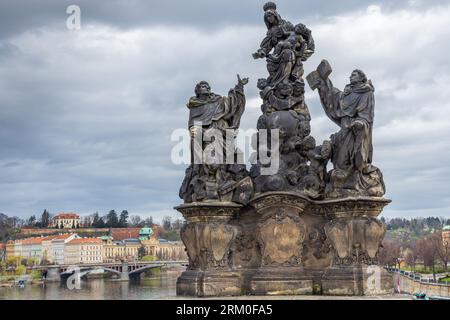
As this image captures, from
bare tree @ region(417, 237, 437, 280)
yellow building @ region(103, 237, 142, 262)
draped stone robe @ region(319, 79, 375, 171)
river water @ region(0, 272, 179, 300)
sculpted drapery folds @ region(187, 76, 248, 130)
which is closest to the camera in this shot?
draped stone robe @ region(319, 79, 375, 171)

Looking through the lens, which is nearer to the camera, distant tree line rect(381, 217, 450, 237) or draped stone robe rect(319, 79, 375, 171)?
draped stone robe rect(319, 79, 375, 171)

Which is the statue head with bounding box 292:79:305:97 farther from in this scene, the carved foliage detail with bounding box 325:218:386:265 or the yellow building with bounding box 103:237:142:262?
the yellow building with bounding box 103:237:142:262

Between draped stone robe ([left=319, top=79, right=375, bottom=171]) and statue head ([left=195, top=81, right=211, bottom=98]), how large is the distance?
2.54m

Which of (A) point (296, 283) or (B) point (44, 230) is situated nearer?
(A) point (296, 283)

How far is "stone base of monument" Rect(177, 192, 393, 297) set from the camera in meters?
12.3

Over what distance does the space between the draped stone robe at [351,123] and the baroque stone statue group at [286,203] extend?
0.07 feet

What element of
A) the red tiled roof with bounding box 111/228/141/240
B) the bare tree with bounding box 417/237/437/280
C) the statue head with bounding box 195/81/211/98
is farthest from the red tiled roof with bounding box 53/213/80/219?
the statue head with bounding box 195/81/211/98

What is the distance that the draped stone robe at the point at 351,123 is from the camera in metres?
12.5

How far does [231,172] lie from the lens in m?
13.1

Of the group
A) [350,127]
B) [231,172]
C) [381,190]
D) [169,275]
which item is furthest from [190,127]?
[169,275]

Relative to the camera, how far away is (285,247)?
1265cm

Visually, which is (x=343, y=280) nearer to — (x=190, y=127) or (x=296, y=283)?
(x=296, y=283)
